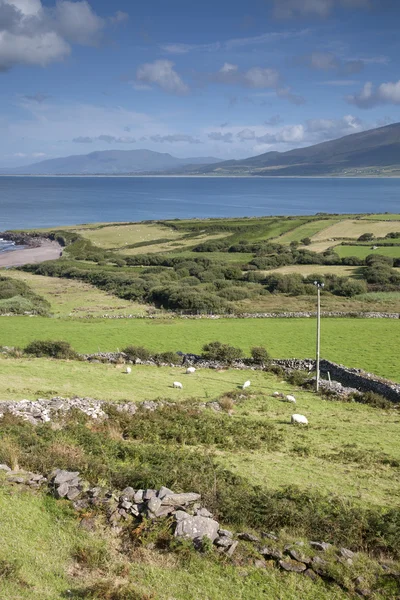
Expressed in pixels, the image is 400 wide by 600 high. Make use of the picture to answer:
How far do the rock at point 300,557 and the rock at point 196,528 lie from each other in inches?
Result: 59.4

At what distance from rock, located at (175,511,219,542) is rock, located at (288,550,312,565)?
4.95 feet

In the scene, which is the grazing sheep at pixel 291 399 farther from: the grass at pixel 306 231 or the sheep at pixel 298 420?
the grass at pixel 306 231

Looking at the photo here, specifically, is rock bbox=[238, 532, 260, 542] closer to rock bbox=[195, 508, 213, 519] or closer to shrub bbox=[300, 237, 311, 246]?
rock bbox=[195, 508, 213, 519]

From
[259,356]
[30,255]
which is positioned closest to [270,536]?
[259,356]

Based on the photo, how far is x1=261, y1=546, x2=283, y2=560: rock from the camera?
975 cm

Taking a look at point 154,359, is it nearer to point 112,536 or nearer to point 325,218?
point 112,536

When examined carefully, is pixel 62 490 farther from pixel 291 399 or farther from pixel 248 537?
pixel 291 399

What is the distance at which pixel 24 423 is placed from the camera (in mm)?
16000

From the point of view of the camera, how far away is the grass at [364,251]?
7959 centimetres

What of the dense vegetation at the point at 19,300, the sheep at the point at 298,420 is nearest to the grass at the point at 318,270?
the dense vegetation at the point at 19,300

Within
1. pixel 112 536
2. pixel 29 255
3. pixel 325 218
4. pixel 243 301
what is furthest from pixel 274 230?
pixel 112 536

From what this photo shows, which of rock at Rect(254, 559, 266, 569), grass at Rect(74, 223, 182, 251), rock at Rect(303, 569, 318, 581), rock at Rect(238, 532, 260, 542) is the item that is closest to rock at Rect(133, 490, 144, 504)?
rock at Rect(238, 532, 260, 542)

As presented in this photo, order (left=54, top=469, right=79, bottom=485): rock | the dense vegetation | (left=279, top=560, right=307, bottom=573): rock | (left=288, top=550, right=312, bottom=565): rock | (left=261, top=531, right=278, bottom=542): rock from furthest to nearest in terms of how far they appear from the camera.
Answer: the dense vegetation → (left=54, top=469, right=79, bottom=485): rock → (left=261, top=531, right=278, bottom=542): rock → (left=288, top=550, right=312, bottom=565): rock → (left=279, top=560, right=307, bottom=573): rock

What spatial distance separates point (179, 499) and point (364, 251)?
77.8 meters
